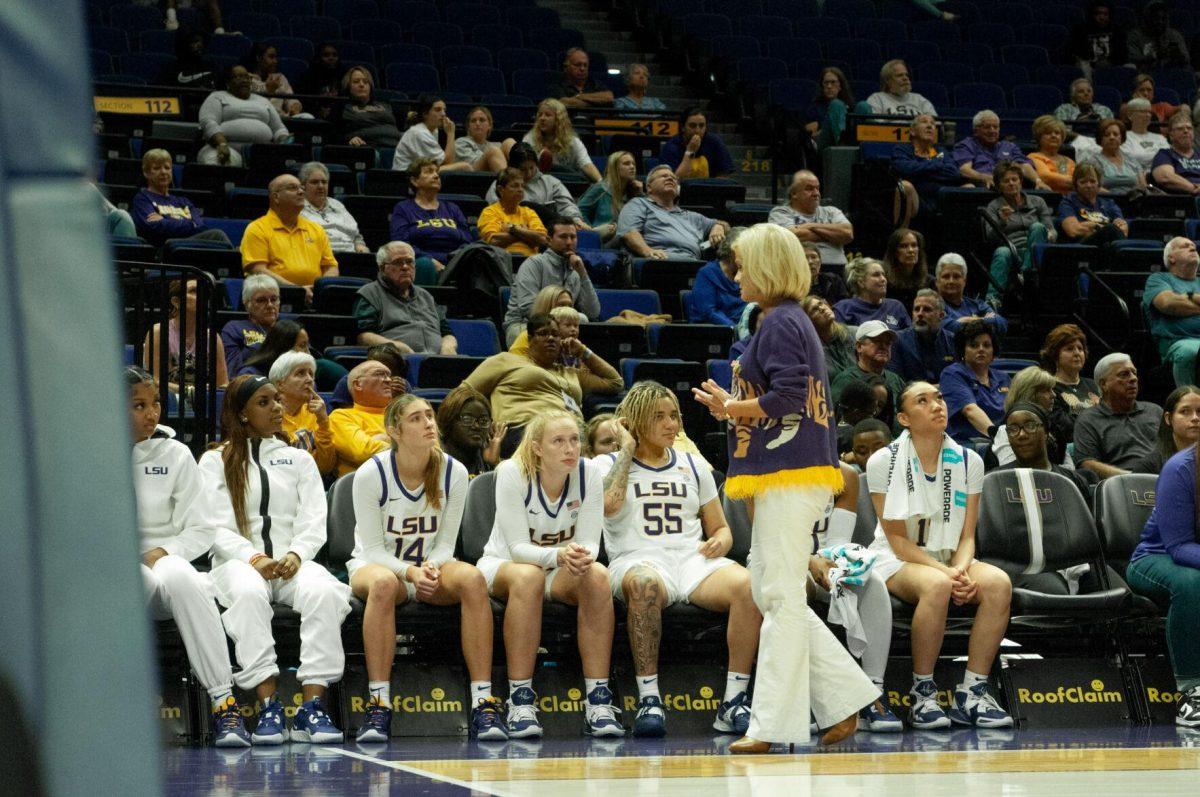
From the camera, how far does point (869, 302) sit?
9.78 metres

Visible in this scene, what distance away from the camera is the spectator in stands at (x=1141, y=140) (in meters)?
13.6

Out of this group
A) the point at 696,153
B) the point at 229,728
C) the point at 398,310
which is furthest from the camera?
the point at 696,153

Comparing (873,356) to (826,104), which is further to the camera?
(826,104)

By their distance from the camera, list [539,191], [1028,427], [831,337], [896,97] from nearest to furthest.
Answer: [1028,427], [831,337], [539,191], [896,97]

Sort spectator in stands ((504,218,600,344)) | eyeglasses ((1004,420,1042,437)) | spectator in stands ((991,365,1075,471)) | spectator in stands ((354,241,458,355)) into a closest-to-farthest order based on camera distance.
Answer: eyeglasses ((1004,420,1042,437))
spectator in stands ((991,365,1075,471))
spectator in stands ((354,241,458,355))
spectator in stands ((504,218,600,344))

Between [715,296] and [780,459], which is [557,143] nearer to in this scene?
[715,296]

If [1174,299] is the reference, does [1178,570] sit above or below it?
below

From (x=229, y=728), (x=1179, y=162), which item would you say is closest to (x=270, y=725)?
(x=229, y=728)

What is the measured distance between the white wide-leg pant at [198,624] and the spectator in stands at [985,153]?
27.7 feet

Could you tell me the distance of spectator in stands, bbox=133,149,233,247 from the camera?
9752mm

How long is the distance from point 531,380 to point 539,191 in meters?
3.66

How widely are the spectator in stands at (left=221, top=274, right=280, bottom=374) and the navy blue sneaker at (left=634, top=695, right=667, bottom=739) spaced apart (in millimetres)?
3251

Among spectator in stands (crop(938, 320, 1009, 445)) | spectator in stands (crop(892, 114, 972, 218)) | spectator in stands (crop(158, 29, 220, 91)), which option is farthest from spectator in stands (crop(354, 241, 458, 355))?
spectator in stands (crop(892, 114, 972, 218))

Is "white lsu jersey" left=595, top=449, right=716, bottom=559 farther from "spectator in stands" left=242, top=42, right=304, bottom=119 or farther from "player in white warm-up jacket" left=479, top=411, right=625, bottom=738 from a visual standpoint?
"spectator in stands" left=242, top=42, right=304, bottom=119
